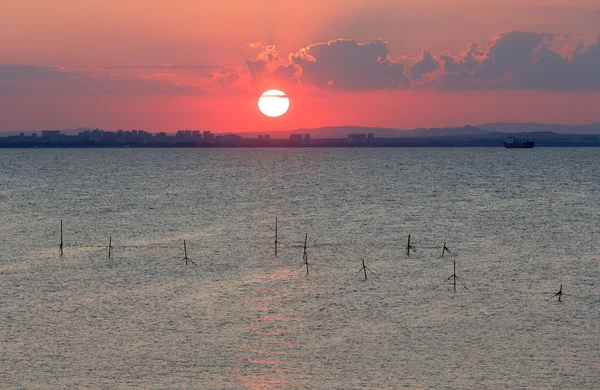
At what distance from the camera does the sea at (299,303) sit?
121 ft

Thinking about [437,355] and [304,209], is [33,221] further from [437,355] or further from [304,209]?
[437,355]

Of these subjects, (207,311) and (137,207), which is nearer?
(207,311)

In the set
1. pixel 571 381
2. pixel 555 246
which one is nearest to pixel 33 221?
pixel 555 246

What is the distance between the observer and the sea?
37.0 meters

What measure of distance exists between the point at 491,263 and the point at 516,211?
5418 cm

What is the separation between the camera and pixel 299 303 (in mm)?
51938

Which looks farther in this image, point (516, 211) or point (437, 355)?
point (516, 211)

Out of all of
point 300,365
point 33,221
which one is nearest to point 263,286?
point 300,365

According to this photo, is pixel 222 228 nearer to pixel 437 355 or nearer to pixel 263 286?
pixel 263 286

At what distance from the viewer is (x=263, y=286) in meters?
57.8

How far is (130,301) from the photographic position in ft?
170

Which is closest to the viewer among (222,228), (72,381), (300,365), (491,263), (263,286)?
(72,381)

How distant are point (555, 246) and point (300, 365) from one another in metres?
51.0

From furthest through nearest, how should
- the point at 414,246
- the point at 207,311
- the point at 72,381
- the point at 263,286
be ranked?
the point at 414,246
the point at 263,286
the point at 207,311
the point at 72,381
